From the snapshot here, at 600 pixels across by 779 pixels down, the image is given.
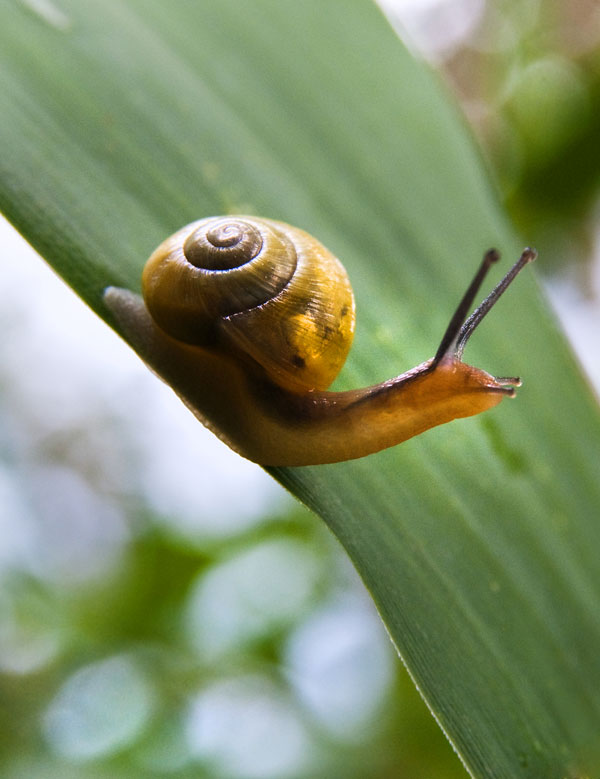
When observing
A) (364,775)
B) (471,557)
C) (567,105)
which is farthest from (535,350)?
(567,105)

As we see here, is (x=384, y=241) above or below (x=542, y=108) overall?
above

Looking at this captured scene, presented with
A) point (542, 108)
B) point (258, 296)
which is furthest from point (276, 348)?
point (542, 108)

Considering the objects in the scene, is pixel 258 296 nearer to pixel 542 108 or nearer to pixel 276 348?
pixel 276 348

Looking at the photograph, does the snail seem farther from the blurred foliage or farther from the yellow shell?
the blurred foliage

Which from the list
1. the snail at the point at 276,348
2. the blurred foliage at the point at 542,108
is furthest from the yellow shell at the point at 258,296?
the blurred foliage at the point at 542,108

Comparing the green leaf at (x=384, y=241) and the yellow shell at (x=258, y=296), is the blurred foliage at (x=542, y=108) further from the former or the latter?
the yellow shell at (x=258, y=296)

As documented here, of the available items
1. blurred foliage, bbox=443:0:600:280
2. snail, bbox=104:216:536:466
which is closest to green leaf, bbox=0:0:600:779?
snail, bbox=104:216:536:466

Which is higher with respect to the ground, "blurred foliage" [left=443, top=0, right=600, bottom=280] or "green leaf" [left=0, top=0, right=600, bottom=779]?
"green leaf" [left=0, top=0, right=600, bottom=779]
